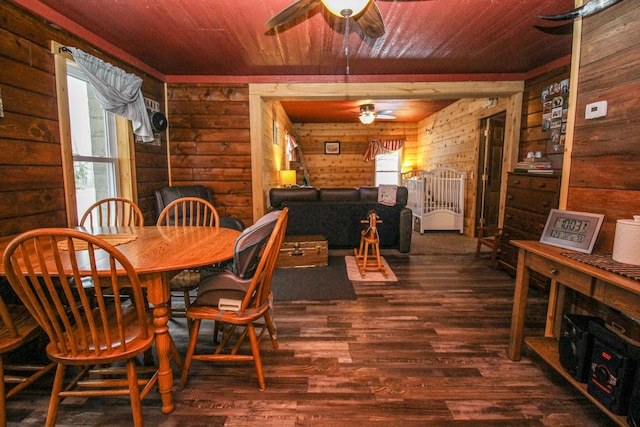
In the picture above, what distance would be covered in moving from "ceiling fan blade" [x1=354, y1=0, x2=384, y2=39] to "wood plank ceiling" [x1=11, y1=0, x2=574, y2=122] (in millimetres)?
211

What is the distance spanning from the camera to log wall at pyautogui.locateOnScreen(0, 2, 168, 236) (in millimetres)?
2035

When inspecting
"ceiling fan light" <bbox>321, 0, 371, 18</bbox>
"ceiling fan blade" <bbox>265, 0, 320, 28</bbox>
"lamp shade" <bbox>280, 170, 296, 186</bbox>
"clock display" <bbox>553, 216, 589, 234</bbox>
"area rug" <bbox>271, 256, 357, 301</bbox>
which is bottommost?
"area rug" <bbox>271, 256, 357, 301</bbox>

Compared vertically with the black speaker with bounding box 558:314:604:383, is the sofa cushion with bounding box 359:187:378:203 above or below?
above

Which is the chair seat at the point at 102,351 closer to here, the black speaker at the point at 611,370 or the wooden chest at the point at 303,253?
the black speaker at the point at 611,370

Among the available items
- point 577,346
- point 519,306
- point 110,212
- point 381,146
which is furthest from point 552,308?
point 381,146

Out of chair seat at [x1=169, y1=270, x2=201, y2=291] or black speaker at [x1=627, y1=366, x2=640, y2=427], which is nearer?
black speaker at [x1=627, y1=366, x2=640, y2=427]

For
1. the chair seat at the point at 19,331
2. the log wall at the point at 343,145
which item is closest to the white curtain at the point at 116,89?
the chair seat at the point at 19,331

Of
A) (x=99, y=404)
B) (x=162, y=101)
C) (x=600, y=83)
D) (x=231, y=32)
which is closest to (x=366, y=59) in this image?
(x=231, y=32)

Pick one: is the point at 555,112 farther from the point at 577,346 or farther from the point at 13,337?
the point at 13,337

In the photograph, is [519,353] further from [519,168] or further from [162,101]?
[162,101]

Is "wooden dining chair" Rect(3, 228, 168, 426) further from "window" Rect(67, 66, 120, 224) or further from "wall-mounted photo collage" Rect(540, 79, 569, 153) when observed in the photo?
"wall-mounted photo collage" Rect(540, 79, 569, 153)

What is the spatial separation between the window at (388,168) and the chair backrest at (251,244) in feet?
25.8

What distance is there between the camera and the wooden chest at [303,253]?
367 cm

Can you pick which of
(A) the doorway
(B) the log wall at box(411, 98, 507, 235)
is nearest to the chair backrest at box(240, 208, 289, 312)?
(B) the log wall at box(411, 98, 507, 235)
